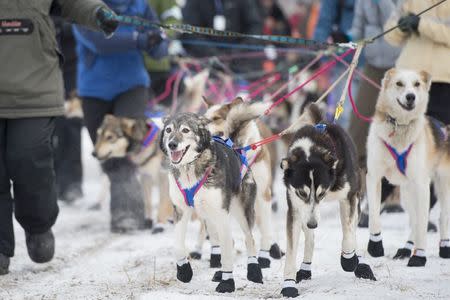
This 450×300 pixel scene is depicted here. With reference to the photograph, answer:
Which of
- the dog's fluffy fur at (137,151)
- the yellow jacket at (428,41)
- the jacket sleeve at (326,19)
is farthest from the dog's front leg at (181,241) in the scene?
the jacket sleeve at (326,19)

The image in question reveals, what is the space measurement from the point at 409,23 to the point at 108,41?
7.40 feet

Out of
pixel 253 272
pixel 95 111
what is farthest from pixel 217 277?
pixel 95 111

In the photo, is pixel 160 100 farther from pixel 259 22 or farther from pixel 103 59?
pixel 259 22

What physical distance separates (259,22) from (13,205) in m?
5.04

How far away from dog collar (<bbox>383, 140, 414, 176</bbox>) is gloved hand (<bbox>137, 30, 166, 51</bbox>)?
82.9 inches

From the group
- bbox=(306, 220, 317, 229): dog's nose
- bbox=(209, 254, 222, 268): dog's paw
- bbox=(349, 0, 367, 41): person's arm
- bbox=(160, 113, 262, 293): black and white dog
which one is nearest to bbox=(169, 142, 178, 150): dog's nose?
bbox=(160, 113, 262, 293): black and white dog

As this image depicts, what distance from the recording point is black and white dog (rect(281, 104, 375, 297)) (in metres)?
3.57

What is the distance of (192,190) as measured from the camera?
380 cm

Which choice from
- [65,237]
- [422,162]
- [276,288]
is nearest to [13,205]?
[65,237]

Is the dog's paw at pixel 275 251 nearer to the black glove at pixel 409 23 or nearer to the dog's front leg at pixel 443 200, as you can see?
the dog's front leg at pixel 443 200

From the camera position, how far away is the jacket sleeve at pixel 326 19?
7340 millimetres

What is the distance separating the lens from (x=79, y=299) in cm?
382

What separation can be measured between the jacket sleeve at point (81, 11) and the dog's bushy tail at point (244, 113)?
0.96 metres

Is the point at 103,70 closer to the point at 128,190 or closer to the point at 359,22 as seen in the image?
the point at 128,190
